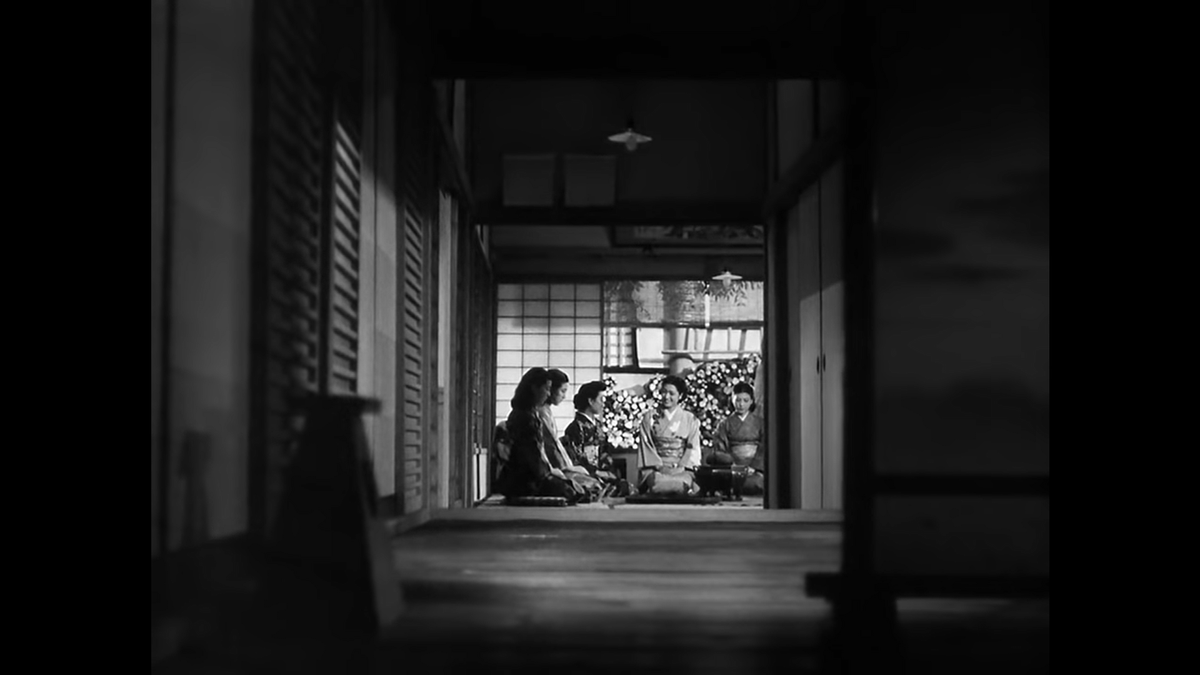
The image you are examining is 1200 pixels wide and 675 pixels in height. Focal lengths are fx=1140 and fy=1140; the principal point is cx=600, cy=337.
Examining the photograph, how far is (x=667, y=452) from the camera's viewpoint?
4.88 metres

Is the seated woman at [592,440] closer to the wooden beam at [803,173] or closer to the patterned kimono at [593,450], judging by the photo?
the patterned kimono at [593,450]

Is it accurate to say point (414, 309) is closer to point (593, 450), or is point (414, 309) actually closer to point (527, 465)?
point (527, 465)

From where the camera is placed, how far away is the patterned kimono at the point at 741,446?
497cm

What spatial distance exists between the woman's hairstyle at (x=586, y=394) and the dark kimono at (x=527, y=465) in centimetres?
18

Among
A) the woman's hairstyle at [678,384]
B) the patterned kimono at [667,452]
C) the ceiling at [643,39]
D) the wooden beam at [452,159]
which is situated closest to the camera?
the ceiling at [643,39]

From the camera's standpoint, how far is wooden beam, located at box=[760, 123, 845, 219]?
3.06 metres

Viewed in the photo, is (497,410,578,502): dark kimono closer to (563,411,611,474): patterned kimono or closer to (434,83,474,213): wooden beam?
(563,411,611,474): patterned kimono

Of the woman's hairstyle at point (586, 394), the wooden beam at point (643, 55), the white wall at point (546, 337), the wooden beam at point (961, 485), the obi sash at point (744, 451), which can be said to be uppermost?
the wooden beam at point (643, 55)

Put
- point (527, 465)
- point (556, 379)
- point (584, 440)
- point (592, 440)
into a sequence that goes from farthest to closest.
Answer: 1. point (592, 440)
2. point (584, 440)
3. point (527, 465)
4. point (556, 379)

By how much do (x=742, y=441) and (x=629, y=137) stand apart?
2.51 metres

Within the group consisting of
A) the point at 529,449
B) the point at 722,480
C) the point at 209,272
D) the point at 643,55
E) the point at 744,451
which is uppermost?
the point at 643,55

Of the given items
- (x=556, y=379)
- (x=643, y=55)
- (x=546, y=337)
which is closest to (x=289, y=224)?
(x=643, y=55)

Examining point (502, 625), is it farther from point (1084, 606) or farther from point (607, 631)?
point (1084, 606)

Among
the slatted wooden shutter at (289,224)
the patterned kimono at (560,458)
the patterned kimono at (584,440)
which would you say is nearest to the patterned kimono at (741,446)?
the patterned kimono at (584,440)
